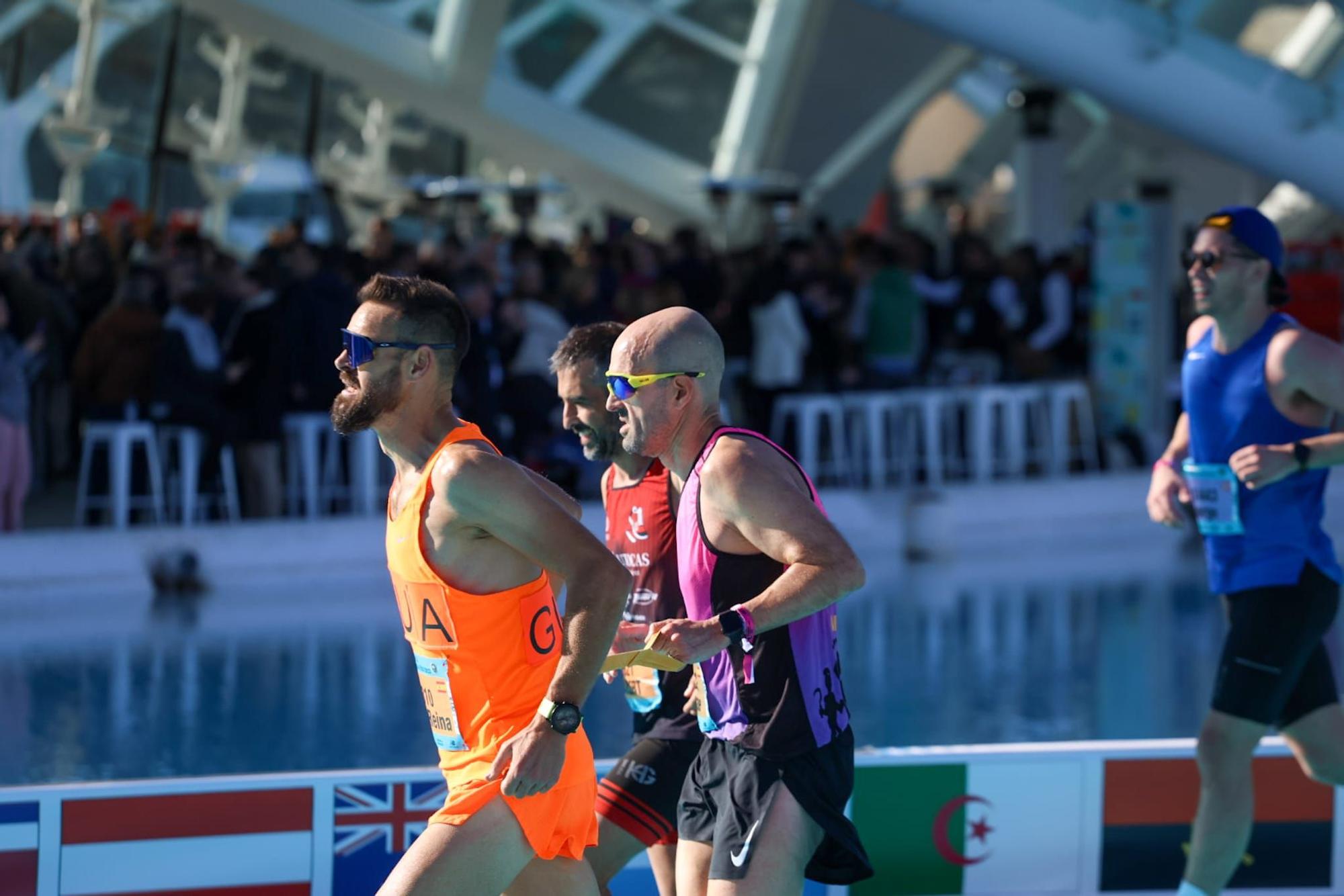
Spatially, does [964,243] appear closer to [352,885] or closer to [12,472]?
[12,472]

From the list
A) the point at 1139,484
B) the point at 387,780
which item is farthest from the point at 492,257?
the point at 387,780

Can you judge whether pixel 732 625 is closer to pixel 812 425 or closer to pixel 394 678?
pixel 394 678

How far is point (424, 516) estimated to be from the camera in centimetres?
317

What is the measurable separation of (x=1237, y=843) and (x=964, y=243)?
10.8 m

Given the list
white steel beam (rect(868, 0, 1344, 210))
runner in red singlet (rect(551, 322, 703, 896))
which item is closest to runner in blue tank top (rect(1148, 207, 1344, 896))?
runner in red singlet (rect(551, 322, 703, 896))

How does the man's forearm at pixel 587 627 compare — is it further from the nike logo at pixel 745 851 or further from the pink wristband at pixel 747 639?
the nike logo at pixel 745 851

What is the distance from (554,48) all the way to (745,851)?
23.5 metres

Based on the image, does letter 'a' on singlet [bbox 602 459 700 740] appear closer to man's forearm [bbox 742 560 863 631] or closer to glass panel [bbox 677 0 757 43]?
man's forearm [bbox 742 560 863 631]

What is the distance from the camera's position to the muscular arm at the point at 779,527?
10.4ft

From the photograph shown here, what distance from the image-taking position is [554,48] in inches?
1017

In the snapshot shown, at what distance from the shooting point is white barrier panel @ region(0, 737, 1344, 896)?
4332 millimetres

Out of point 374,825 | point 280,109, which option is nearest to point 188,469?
point 374,825

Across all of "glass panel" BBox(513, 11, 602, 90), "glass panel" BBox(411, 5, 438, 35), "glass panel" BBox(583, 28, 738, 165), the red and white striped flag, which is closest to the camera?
the red and white striped flag

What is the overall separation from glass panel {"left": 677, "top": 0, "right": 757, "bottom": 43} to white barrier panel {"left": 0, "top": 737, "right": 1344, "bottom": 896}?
20.8 metres
